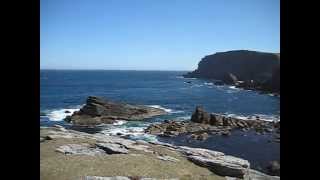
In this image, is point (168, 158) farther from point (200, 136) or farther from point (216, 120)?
point (216, 120)

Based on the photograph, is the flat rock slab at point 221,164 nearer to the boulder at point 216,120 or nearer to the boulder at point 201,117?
the boulder at point 216,120

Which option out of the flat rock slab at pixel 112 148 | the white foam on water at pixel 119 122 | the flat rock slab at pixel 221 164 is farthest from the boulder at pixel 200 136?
the flat rock slab at pixel 112 148

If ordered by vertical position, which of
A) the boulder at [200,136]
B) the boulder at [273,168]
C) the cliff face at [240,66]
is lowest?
the boulder at [273,168]

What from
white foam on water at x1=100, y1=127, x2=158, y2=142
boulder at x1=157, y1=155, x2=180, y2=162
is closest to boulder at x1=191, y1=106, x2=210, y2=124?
white foam on water at x1=100, y1=127, x2=158, y2=142

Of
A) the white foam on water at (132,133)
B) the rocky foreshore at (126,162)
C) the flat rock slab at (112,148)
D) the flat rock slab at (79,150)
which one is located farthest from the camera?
the white foam on water at (132,133)

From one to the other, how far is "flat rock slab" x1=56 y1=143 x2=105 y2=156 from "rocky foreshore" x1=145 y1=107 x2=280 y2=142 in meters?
18.0

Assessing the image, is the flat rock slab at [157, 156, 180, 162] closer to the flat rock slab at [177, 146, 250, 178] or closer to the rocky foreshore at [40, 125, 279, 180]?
the rocky foreshore at [40, 125, 279, 180]

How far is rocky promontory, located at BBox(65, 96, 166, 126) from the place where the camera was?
48531mm

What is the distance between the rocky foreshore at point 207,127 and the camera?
134ft

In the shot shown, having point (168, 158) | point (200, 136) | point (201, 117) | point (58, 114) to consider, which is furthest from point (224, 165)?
point (58, 114)

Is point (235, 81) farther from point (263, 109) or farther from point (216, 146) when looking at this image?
point (216, 146)

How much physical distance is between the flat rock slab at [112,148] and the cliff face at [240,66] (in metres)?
69.0
